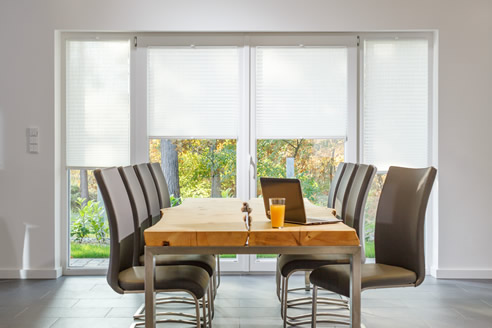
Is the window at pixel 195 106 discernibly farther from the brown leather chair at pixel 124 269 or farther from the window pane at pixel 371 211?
the brown leather chair at pixel 124 269

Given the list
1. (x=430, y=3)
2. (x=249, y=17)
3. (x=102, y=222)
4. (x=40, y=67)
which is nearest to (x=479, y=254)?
(x=430, y=3)

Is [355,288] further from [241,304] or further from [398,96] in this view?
[398,96]

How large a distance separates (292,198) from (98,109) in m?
2.96

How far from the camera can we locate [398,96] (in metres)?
5.05

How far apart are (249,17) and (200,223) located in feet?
9.06

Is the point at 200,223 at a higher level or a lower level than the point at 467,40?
lower

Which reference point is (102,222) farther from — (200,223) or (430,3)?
(430,3)

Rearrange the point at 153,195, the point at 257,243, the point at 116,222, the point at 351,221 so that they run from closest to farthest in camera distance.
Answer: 1. the point at 257,243
2. the point at 116,222
3. the point at 351,221
4. the point at 153,195

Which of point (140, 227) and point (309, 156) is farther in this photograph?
point (309, 156)

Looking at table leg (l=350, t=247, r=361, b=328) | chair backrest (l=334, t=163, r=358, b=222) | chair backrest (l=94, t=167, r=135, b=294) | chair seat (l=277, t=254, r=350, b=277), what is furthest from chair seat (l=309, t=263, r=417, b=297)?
chair backrest (l=94, t=167, r=135, b=294)

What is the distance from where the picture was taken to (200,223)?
2.68 meters

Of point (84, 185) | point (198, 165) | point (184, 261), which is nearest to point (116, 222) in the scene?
point (184, 261)

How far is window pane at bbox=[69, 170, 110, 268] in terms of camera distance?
5090 mm

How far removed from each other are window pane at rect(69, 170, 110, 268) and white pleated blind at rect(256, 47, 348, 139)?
1669 mm
